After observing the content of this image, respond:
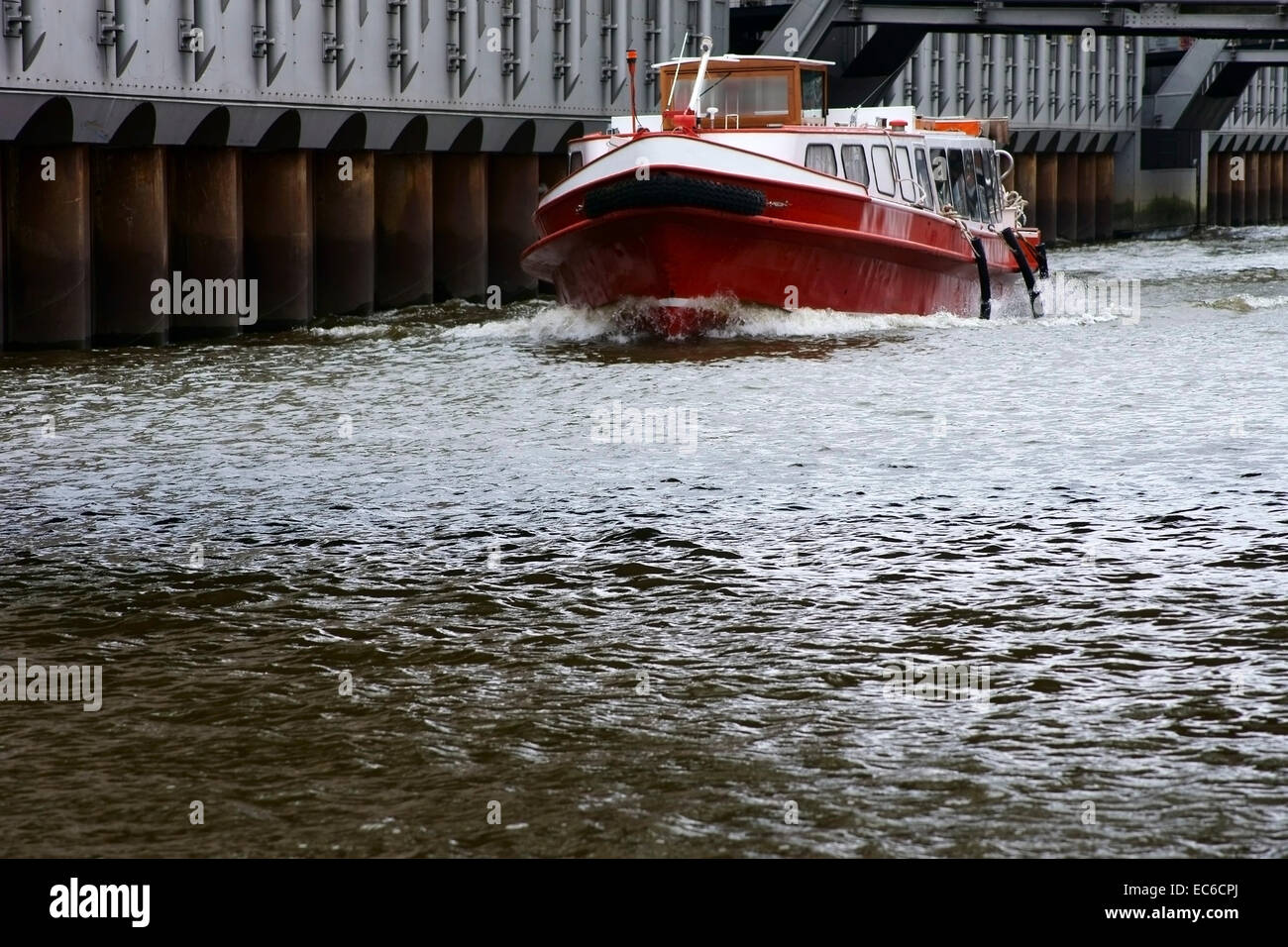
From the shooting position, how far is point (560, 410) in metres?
15.1

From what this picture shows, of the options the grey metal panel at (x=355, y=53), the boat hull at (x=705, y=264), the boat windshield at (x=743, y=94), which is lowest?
the boat hull at (x=705, y=264)

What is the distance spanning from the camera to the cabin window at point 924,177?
23156mm

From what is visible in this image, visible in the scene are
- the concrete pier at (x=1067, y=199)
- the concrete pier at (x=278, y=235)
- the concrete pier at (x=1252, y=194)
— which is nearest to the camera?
the concrete pier at (x=278, y=235)

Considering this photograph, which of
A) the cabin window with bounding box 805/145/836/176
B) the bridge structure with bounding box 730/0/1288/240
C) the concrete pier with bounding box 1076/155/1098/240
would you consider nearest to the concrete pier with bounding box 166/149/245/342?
the cabin window with bounding box 805/145/836/176

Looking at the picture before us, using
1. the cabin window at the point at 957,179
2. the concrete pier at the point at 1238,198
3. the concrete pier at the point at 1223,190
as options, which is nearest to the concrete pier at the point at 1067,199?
the concrete pier at the point at 1223,190

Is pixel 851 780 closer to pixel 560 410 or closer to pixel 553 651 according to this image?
pixel 553 651

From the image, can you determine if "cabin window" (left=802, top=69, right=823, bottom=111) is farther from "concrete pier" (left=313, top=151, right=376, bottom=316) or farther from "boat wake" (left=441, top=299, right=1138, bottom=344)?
"concrete pier" (left=313, top=151, right=376, bottom=316)

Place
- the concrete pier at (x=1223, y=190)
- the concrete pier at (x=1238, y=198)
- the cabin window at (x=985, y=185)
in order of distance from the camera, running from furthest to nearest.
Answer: the concrete pier at (x=1238, y=198) → the concrete pier at (x=1223, y=190) → the cabin window at (x=985, y=185)

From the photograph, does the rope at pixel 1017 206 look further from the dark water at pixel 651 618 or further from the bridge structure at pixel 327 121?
the dark water at pixel 651 618

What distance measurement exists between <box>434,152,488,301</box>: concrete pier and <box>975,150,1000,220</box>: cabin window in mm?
7208

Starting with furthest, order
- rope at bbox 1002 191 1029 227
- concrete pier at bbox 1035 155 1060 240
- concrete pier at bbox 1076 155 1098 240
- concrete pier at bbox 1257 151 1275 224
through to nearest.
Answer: concrete pier at bbox 1257 151 1275 224
concrete pier at bbox 1076 155 1098 240
concrete pier at bbox 1035 155 1060 240
rope at bbox 1002 191 1029 227

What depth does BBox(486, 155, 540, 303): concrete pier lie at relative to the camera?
2969 centimetres

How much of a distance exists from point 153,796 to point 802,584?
3.60 m

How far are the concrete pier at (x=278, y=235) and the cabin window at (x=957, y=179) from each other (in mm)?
7722
